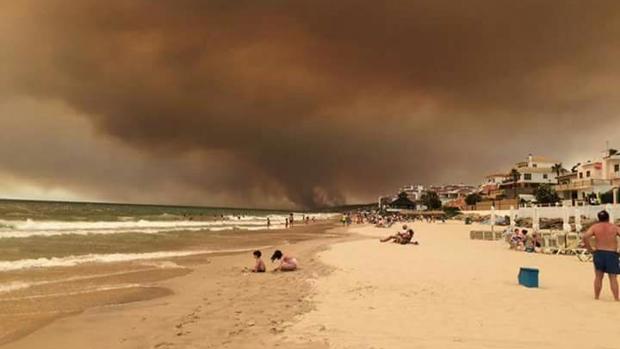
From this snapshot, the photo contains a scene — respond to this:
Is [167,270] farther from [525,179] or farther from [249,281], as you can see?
[525,179]

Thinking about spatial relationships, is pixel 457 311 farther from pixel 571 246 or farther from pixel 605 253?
pixel 571 246

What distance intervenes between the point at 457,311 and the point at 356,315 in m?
1.84

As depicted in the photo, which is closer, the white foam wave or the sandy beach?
the sandy beach

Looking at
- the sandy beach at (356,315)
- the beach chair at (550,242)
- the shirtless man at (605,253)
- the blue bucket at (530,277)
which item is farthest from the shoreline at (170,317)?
the beach chair at (550,242)

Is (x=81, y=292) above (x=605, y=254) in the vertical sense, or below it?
below

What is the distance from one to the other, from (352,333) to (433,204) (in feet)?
492

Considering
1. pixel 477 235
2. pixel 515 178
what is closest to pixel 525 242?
pixel 477 235

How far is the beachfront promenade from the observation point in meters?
6.72

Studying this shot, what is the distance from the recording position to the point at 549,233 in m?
23.5

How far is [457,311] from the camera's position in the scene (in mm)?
8633

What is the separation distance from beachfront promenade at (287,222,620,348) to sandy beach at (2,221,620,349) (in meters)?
0.02

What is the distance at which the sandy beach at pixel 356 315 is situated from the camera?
22.5 feet

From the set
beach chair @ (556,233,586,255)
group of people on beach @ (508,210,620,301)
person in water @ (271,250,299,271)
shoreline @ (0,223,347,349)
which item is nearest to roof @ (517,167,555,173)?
beach chair @ (556,233,586,255)

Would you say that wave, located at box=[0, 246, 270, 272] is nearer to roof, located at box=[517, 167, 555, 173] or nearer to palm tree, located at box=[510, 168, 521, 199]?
palm tree, located at box=[510, 168, 521, 199]
